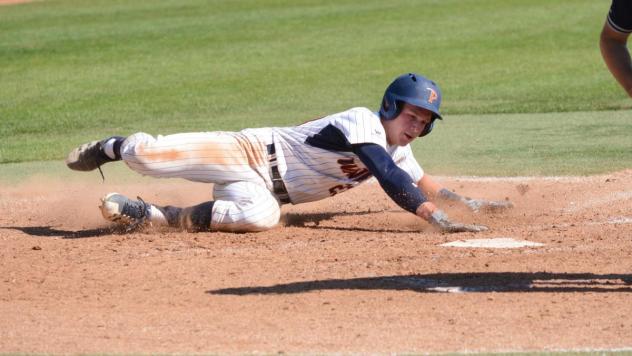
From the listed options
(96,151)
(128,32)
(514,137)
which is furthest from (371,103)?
(128,32)

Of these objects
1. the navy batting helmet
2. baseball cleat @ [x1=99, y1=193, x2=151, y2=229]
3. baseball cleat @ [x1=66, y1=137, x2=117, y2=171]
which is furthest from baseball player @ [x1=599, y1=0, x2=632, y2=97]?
baseball cleat @ [x1=66, y1=137, x2=117, y2=171]

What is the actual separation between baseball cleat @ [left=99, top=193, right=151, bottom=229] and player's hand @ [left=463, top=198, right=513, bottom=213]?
7.17 ft

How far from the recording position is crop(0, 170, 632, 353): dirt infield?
466 centimetres

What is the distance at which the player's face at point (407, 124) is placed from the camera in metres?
6.84

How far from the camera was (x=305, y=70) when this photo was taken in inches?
720

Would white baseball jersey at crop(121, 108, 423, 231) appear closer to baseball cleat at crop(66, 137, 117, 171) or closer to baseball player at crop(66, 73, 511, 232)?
baseball player at crop(66, 73, 511, 232)

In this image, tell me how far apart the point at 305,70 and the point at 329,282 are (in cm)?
1283

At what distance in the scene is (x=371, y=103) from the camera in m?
14.7

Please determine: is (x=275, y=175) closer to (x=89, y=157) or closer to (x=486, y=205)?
(x=89, y=157)

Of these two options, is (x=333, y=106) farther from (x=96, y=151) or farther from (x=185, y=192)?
(x=96, y=151)

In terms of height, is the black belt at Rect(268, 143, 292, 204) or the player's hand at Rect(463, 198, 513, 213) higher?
the black belt at Rect(268, 143, 292, 204)

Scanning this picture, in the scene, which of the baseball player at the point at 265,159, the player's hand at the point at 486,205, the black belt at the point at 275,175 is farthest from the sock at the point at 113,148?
the player's hand at the point at 486,205

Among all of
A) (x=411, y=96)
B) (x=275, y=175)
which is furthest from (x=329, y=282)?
(x=275, y=175)

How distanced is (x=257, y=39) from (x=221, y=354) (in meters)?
17.7
